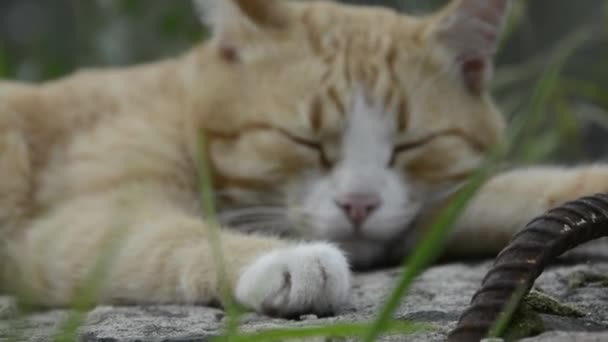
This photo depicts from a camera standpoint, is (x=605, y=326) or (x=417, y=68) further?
(x=417, y=68)

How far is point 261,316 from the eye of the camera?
134 centimetres

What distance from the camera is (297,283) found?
1328 mm

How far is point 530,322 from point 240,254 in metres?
0.59

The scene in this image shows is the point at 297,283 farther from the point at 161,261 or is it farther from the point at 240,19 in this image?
the point at 240,19

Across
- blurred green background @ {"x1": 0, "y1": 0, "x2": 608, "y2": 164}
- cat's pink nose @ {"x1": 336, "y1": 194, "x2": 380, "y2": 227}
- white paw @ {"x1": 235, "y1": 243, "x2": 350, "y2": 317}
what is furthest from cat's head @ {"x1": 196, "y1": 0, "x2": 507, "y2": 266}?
blurred green background @ {"x1": 0, "y1": 0, "x2": 608, "y2": 164}

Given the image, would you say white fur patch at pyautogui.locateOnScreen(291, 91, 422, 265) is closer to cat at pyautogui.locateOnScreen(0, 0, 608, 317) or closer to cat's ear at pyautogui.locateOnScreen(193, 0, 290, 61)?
cat at pyautogui.locateOnScreen(0, 0, 608, 317)

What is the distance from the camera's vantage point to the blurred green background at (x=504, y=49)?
9.71 ft

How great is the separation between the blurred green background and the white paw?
126 centimetres

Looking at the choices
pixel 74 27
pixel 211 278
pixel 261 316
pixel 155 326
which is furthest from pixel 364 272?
pixel 74 27

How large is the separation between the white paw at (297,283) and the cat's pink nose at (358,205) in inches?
14.1

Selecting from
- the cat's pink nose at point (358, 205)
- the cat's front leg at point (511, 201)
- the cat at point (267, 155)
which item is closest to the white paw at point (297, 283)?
the cat at point (267, 155)

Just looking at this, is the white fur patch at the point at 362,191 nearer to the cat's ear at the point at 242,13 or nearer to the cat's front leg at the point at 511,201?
the cat's front leg at the point at 511,201

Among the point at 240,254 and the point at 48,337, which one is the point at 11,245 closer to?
the point at 240,254

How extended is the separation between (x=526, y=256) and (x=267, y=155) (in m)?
1.00
